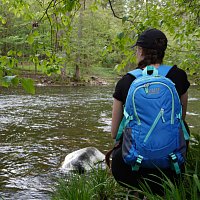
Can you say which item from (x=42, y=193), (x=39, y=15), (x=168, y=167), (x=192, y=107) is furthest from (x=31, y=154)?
(x=192, y=107)

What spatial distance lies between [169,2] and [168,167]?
3.88 metres

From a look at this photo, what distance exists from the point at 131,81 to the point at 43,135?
25.4 feet

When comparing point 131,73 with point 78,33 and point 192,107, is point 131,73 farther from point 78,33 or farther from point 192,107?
point 78,33

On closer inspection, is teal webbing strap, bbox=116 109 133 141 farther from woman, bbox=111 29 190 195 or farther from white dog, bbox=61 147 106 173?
white dog, bbox=61 147 106 173

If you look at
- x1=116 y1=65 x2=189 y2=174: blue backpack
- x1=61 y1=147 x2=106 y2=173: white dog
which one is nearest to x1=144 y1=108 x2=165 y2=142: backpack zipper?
x1=116 y1=65 x2=189 y2=174: blue backpack

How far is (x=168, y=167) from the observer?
7.51ft

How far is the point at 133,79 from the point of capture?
2326mm

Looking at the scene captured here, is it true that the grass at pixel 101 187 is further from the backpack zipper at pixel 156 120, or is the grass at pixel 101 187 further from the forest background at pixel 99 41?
the forest background at pixel 99 41

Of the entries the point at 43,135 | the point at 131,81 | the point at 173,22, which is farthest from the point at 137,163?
the point at 43,135

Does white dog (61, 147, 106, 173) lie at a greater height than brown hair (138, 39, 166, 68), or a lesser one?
lesser

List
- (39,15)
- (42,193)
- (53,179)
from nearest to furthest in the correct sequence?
(39,15), (42,193), (53,179)

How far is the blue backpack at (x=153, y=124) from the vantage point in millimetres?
2188

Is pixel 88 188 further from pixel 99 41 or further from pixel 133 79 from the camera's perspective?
pixel 99 41

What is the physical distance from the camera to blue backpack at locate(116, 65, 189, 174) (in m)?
2.19
